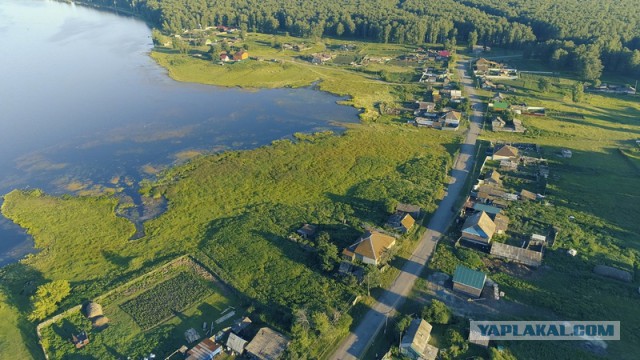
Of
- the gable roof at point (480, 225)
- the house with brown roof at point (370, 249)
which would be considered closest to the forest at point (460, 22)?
the gable roof at point (480, 225)

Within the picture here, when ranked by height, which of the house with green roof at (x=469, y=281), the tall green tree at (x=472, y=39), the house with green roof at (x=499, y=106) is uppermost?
the tall green tree at (x=472, y=39)

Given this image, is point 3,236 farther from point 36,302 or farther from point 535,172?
point 535,172

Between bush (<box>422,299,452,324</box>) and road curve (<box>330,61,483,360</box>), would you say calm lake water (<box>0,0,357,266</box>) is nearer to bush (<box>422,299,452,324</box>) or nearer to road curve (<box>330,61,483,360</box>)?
road curve (<box>330,61,483,360</box>)

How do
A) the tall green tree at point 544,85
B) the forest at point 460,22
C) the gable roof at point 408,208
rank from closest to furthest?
the gable roof at point 408,208, the tall green tree at point 544,85, the forest at point 460,22

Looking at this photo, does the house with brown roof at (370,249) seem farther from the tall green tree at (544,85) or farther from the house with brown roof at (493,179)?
the tall green tree at (544,85)

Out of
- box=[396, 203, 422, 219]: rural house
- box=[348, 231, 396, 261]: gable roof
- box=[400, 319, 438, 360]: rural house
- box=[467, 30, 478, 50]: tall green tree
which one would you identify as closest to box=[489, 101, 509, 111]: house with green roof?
box=[396, 203, 422, 219]: rural house

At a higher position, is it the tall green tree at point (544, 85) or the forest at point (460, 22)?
the forest at point (460, 22)
